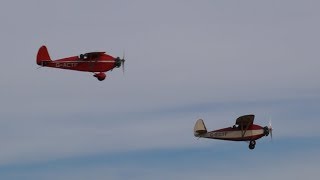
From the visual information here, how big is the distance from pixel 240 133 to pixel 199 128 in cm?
652

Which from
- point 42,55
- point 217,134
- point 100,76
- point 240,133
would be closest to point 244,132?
point 240,133

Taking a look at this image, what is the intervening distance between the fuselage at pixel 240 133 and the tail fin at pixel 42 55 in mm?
26796

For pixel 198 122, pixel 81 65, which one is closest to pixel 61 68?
pixel 81 65

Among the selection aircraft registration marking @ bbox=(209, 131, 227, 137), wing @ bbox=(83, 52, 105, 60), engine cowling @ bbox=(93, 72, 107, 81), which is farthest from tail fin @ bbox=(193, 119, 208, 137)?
engine cowling @ bbox=(93, 72, 107, 81)

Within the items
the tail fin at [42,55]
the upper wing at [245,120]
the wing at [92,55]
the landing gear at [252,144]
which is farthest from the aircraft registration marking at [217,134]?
the tail fin at [42,55]

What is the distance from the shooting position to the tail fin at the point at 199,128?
11700cm

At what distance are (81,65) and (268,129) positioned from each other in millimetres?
28706

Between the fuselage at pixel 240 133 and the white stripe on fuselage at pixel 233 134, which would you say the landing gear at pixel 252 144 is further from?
the white stripe on fuselage at pixel 233 134

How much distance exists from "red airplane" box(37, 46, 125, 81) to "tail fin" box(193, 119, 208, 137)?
1743cm

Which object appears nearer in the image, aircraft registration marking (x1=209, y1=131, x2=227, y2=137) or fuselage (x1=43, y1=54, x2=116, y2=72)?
fuselage (x1=43, y1=54, x2=116, y2=72)

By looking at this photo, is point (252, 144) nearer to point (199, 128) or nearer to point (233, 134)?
point (233, 134)

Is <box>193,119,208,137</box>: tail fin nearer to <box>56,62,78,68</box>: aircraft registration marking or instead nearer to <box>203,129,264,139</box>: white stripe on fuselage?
<box>203,129,264,139</box>: white stripe on fuselage

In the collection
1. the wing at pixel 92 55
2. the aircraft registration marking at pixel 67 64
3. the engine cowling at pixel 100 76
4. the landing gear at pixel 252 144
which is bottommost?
the landing gear at pixel 252 144

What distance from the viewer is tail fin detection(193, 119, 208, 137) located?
4606 inches
